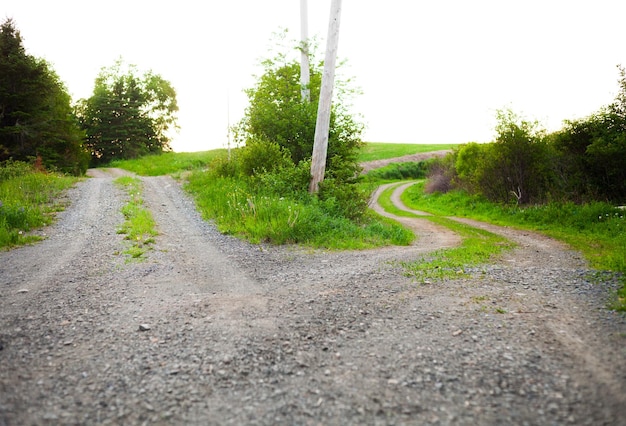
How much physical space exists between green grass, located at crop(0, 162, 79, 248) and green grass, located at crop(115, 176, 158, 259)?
2.11 metres

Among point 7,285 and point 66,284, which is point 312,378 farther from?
point 7,285

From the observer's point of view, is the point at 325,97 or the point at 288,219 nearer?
the point at 288,219

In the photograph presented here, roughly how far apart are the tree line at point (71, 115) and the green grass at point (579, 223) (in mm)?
23798

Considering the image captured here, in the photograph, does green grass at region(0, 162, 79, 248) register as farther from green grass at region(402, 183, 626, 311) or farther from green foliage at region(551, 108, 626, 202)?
green foliage at region(551, 108, 626, 202)

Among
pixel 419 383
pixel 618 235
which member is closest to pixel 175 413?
pixel 419 383

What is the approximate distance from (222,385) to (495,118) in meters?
18.4

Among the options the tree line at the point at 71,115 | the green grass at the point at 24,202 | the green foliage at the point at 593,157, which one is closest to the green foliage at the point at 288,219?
the green grass at the point at 24,202

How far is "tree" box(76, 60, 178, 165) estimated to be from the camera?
45.1 metres

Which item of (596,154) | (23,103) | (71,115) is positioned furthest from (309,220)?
(71,115)

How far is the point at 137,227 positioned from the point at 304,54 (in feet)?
31.3

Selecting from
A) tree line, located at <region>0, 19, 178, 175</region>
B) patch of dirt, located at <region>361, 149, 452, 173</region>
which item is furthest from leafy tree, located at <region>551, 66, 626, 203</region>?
patch of dirt, located at <region>361, 149, 452, 173</region>

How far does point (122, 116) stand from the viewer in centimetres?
4562

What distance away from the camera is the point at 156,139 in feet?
162

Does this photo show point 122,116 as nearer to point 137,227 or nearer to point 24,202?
point 24,202
